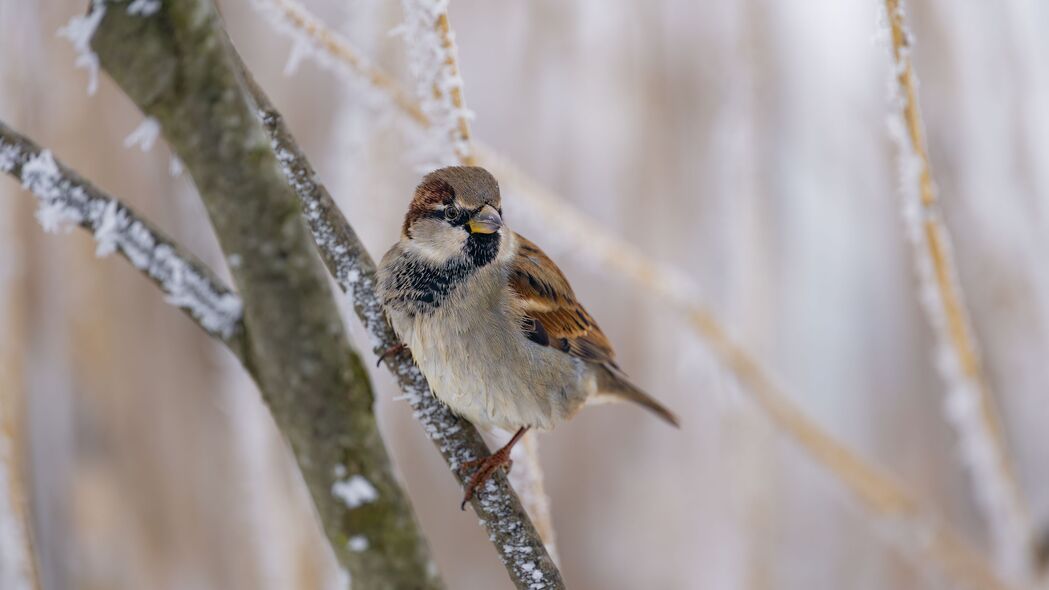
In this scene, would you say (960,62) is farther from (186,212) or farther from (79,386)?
(79,386)

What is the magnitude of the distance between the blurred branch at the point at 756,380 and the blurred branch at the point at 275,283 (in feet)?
0.71

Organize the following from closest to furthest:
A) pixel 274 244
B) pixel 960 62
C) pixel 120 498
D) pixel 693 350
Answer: pixel 274 244 < pixel 693 350 < pixel 960 62 < pixel 120 498

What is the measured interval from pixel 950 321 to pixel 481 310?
0.56 metres

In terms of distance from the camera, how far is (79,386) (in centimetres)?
151

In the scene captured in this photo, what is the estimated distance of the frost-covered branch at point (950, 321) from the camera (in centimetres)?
71

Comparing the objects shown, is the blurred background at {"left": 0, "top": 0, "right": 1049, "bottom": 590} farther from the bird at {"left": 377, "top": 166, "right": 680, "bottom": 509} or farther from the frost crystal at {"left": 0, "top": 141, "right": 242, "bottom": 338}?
the frost crystal at {"left": 0, "top": 141, "right": 242, "bottom": 338}

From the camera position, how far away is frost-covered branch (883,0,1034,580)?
705mm

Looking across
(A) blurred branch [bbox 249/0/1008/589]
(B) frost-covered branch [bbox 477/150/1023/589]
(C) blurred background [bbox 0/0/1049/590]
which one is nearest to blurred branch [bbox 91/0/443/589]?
(A) blurred branch [bbox 249/0/1008/589]

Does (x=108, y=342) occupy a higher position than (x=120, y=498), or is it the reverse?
(x=108, y=342)

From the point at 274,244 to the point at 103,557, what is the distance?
1.40 metres

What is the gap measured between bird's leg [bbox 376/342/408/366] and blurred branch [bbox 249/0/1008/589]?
0.20 meters

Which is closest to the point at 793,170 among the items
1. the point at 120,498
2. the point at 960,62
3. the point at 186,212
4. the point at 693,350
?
the point at 960,62

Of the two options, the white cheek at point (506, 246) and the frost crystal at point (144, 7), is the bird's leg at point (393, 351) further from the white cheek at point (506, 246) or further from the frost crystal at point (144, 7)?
the frost crystal at point (144, 7)

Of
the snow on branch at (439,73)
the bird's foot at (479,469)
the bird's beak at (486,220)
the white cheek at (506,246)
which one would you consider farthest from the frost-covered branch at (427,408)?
the white cheek at (506,246)
